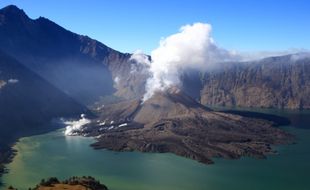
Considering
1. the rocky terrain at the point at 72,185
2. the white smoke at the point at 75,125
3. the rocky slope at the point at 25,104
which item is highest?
the rocky slope at the point at 25,104

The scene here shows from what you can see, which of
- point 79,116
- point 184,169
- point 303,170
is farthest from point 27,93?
point 303,170

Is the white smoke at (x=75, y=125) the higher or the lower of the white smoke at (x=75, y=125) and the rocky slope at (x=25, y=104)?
the lower

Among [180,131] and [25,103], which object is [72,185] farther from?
[25,103]

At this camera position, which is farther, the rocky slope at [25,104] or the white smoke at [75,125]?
the rocky slope at [25,104]

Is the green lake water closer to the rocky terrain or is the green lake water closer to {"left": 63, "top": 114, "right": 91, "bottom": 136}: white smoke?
the rocky terrain

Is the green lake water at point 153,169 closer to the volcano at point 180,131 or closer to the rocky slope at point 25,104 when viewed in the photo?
the volcano at point 180,131

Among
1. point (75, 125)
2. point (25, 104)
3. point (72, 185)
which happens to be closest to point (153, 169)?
point (72, 185)

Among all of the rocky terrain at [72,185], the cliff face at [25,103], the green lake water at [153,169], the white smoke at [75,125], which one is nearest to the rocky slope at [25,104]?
the cliff face at [25,103]

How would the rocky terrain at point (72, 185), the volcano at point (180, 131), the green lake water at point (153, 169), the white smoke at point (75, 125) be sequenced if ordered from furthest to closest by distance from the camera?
the white smoke at point (75, 125) < the volcano at point (180, 131) < the green lake water at point (153, 169) < the rocky terrain at point (72, 185)
